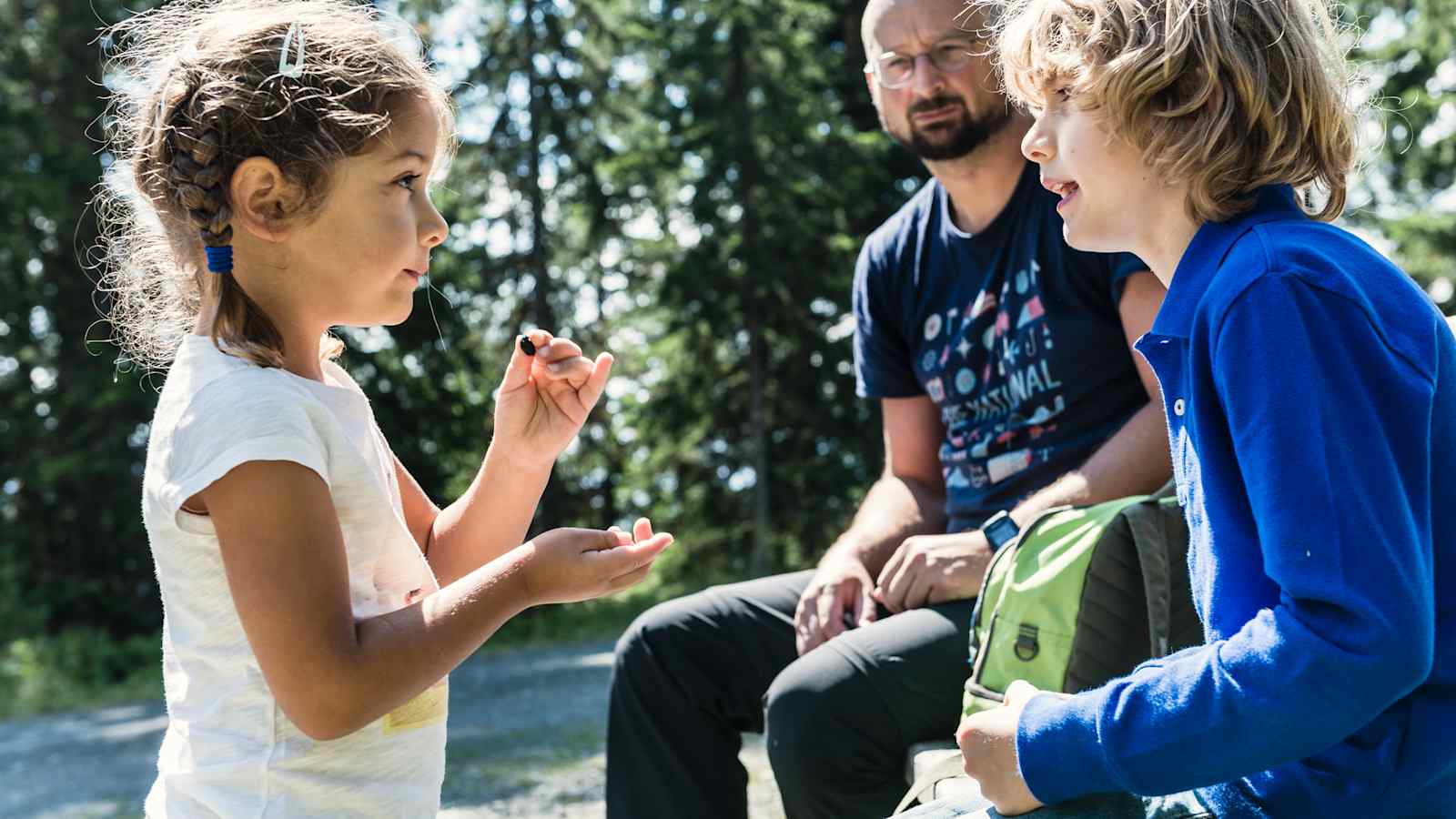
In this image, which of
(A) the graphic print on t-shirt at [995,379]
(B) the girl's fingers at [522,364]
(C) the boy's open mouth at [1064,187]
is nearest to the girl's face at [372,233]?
(B) the girl's fingers at [522,364]

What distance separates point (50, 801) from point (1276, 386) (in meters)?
5.94

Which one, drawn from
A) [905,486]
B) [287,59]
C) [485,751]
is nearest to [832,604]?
[905,486]

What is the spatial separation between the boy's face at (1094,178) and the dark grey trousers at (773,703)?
0.98 m

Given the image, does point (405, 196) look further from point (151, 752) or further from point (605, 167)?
point (605, 167)

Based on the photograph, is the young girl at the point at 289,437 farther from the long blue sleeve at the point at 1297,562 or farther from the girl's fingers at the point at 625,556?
the long blue sleeve at the point at 1297,562

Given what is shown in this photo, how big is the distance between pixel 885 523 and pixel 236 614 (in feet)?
5.52

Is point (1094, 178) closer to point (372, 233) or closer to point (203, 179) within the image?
point (372, 233)

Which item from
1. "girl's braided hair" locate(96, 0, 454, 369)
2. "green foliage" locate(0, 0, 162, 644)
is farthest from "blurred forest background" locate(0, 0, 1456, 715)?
"girl's braided hair" locate(96, 0, 454, 369)

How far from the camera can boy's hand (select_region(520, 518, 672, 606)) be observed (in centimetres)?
172

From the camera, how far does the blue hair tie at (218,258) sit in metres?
1.83

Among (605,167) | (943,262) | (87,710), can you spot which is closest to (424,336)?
(605,167)

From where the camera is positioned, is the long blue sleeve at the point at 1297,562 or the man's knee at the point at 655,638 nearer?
the long blue sleeve at the point at 1297,562

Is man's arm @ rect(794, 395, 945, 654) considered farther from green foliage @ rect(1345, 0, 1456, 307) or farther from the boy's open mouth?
green foliage @ rect(1345, 0, 1456, 307)

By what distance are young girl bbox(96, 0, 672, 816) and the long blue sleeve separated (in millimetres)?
706
